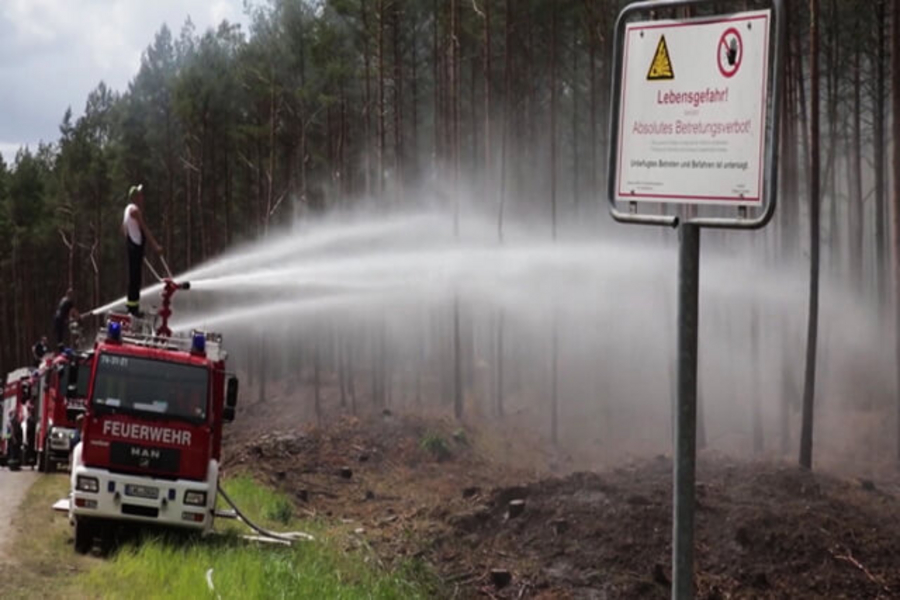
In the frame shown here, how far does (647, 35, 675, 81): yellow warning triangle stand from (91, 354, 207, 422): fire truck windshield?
1391 centimetres

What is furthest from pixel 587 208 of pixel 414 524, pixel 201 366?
pixel 201 366

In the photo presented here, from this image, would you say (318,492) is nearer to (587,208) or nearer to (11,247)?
(587,208)

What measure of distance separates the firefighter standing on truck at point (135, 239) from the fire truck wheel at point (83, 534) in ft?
12.4

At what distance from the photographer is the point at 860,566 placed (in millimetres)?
16141

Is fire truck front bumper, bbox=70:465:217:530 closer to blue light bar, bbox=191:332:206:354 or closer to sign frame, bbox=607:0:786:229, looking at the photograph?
blue light bar, bbox=191:332:206:354

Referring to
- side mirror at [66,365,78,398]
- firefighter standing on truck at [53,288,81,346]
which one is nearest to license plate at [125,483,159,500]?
side mirror at [66,365,78,398]

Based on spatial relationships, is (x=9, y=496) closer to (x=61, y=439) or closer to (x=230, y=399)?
(x=61, y=439)

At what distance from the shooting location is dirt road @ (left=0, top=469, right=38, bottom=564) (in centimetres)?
1666

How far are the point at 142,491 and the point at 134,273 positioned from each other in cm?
435

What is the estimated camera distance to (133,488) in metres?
16.0

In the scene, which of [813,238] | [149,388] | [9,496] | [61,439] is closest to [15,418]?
[61,439]

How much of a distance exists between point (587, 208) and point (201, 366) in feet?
110

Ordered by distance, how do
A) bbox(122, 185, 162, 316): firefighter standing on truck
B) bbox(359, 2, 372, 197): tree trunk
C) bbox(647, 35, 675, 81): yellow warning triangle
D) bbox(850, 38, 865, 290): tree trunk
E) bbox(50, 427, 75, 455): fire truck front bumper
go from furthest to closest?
bbox(359, 2, 372, 197): tree trunk
bbox(850, 38, 865, 290): tree trunk
bbox(50, 427, 75, 455): fire truck front bumper
bbox(122, 185, 162, 316): firefighter standing on truck
bbox(647, 35, 675, 81): yellow warning triangle

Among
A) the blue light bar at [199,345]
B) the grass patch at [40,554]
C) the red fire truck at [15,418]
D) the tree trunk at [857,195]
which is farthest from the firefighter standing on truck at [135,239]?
the tree trunk at [857,195]
